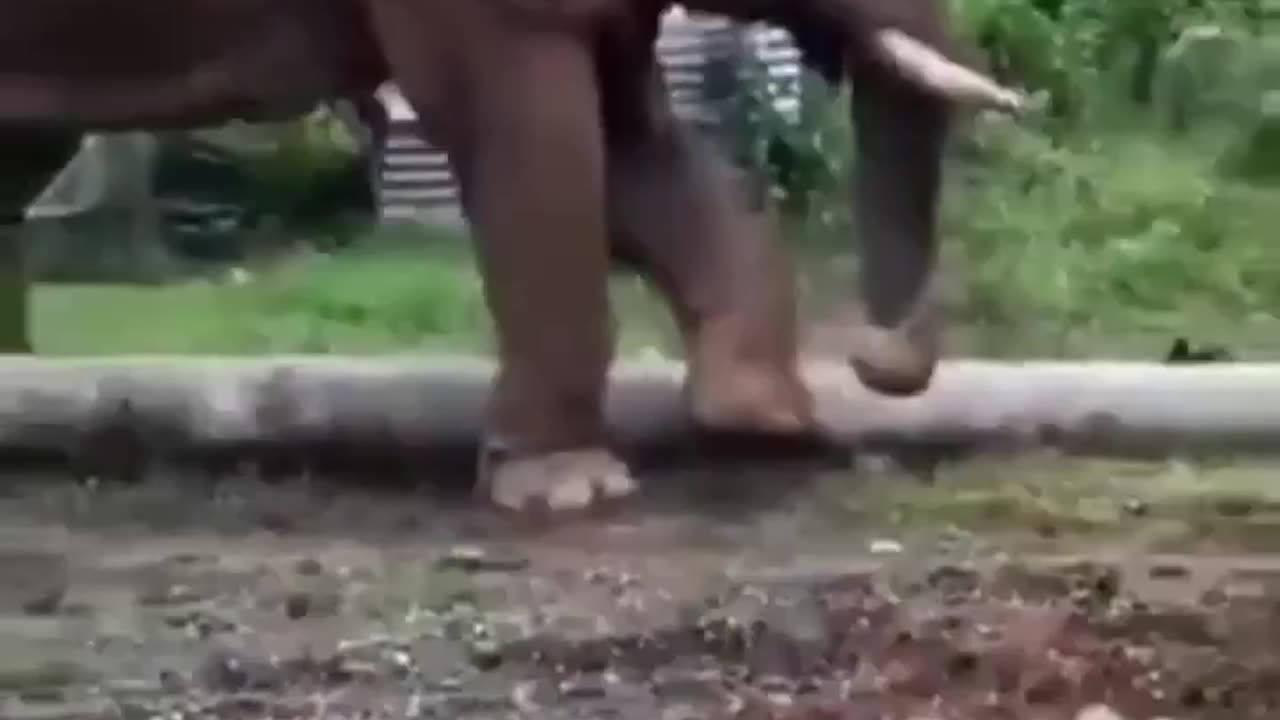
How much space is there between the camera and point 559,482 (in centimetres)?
164

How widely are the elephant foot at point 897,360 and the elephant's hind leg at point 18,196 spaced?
600 mm

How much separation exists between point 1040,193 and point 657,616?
182cm

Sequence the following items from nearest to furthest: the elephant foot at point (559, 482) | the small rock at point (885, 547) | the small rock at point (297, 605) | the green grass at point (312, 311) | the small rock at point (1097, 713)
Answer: the small rock at point (1097, 713)
the small rock at point (297, 605)
the small rock at point (885, 547)
the elephant foot at point (559, 482)
the green grass at point (312, 311)

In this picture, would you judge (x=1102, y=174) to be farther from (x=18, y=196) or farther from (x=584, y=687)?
(x=584, y=687)

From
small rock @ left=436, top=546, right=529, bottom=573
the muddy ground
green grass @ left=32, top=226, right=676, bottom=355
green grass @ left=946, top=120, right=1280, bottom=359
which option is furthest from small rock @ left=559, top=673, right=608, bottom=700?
green grass @ left=946, top=120, right=1280, bottom=359

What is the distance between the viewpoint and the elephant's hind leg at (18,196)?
2055 millimetres

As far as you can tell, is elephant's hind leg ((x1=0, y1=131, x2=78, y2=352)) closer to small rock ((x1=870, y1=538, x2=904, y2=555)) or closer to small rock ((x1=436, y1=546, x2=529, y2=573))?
small rock ((x1=436, y1=546, x2=529, y2=573))

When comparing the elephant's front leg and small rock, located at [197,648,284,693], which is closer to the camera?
small rock, located at [197,648,284,693]

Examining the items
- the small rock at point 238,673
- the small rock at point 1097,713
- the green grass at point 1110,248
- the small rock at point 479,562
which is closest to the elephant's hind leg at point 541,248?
the small rock at point 479,562

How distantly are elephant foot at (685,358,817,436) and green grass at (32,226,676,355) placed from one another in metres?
0.44

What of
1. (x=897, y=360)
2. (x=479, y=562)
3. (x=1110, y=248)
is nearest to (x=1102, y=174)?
(x=1110, y=248)

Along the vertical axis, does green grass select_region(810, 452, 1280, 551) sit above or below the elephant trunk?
below

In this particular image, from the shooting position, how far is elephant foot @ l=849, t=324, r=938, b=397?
5.69ft

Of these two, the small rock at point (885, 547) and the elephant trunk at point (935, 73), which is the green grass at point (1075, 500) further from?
the elephant trunk at point (935, 73)
